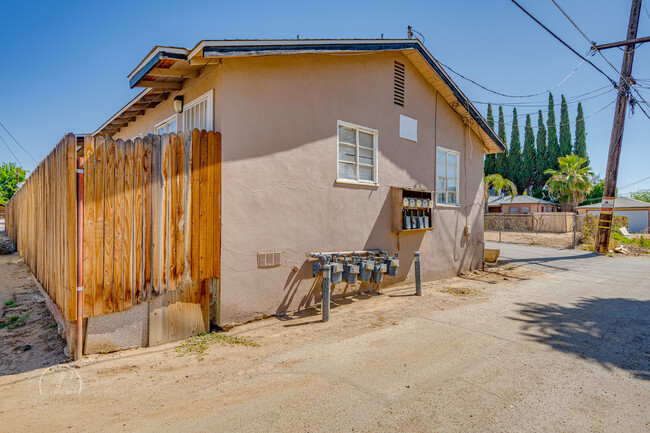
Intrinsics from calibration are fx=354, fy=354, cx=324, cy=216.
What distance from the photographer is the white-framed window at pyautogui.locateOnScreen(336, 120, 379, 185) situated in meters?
6.91

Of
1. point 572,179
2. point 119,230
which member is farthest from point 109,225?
point 572,179

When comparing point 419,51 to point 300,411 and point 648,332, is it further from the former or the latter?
point 300,411

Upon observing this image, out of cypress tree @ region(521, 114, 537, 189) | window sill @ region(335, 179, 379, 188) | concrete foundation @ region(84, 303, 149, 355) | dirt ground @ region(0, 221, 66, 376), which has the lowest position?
dirt ground @ region(0, 221, 66, 376)

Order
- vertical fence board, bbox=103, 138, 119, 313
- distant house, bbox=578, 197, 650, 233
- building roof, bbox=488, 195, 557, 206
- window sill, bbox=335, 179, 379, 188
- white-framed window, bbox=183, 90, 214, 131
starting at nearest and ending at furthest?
vertical fence board, bbox=103, 138, 119, 313 < white-framed window, bbox=183, 90, 214, 131 < window sill, bbox=335, 179, 379, 188 < distant house, bbox=578, 197, 650, 233 < building roof, bbox=488, 195, 557, 206

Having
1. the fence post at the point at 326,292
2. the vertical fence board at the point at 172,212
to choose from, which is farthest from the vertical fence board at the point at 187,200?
the fence post at the point at 326,292

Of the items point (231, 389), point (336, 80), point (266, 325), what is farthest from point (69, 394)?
point (336, 80)

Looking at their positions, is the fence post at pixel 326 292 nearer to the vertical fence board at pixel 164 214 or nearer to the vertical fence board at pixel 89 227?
the vertical fence board at pixel 164 214

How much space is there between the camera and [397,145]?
804 centimetres

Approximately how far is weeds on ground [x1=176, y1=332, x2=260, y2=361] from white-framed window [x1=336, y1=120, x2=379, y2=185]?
335 cm

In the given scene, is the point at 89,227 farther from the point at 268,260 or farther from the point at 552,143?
the point at 552,143

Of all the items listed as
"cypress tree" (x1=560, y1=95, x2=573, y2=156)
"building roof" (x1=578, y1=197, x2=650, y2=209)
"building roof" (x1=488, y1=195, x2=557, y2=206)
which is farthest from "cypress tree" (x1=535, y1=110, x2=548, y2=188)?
"building roof" (x1=578, y1=197, x2=650, y2=209)

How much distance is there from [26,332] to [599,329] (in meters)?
8.34

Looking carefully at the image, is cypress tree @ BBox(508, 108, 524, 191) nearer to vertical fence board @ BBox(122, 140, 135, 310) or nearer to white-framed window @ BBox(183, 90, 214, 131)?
white-framed window @ BBox(183, 90, 214, 131)

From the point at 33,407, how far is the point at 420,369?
3694 millimetres
